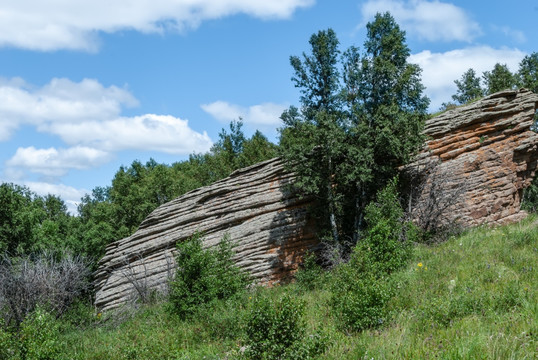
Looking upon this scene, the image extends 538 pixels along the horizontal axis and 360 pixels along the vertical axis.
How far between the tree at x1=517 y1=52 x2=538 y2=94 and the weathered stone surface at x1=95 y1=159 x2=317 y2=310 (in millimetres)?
23159

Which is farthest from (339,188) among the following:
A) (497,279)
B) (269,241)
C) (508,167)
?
(497,279)

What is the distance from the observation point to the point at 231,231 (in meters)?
19.5

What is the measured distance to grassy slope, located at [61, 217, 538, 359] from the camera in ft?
18.5

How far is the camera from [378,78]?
653 inches

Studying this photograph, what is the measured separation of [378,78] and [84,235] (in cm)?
2397

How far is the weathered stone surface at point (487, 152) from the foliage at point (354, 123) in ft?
5.54

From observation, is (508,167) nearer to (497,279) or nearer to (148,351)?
(497,279)

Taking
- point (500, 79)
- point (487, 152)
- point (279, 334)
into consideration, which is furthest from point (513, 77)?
point (279, 334)

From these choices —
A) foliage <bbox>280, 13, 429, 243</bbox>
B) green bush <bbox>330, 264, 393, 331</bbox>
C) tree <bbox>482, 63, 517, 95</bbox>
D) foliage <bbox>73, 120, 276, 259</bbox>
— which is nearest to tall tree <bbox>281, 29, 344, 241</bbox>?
foliage <bbox>280, 13, 429, 243</bbox>

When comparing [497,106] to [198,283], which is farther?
[497,106]

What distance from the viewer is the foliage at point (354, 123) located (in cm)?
1609

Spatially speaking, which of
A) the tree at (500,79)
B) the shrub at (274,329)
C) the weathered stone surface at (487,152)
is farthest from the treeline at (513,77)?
the shrub at (274,329)

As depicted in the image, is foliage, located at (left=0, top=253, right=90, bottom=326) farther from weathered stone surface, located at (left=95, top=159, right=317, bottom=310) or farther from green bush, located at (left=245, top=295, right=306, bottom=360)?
green bush, located at (left=245, top=295, right=306, bottom=360)

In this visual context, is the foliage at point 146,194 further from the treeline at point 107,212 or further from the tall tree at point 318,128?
the tall tree at point 318,128
